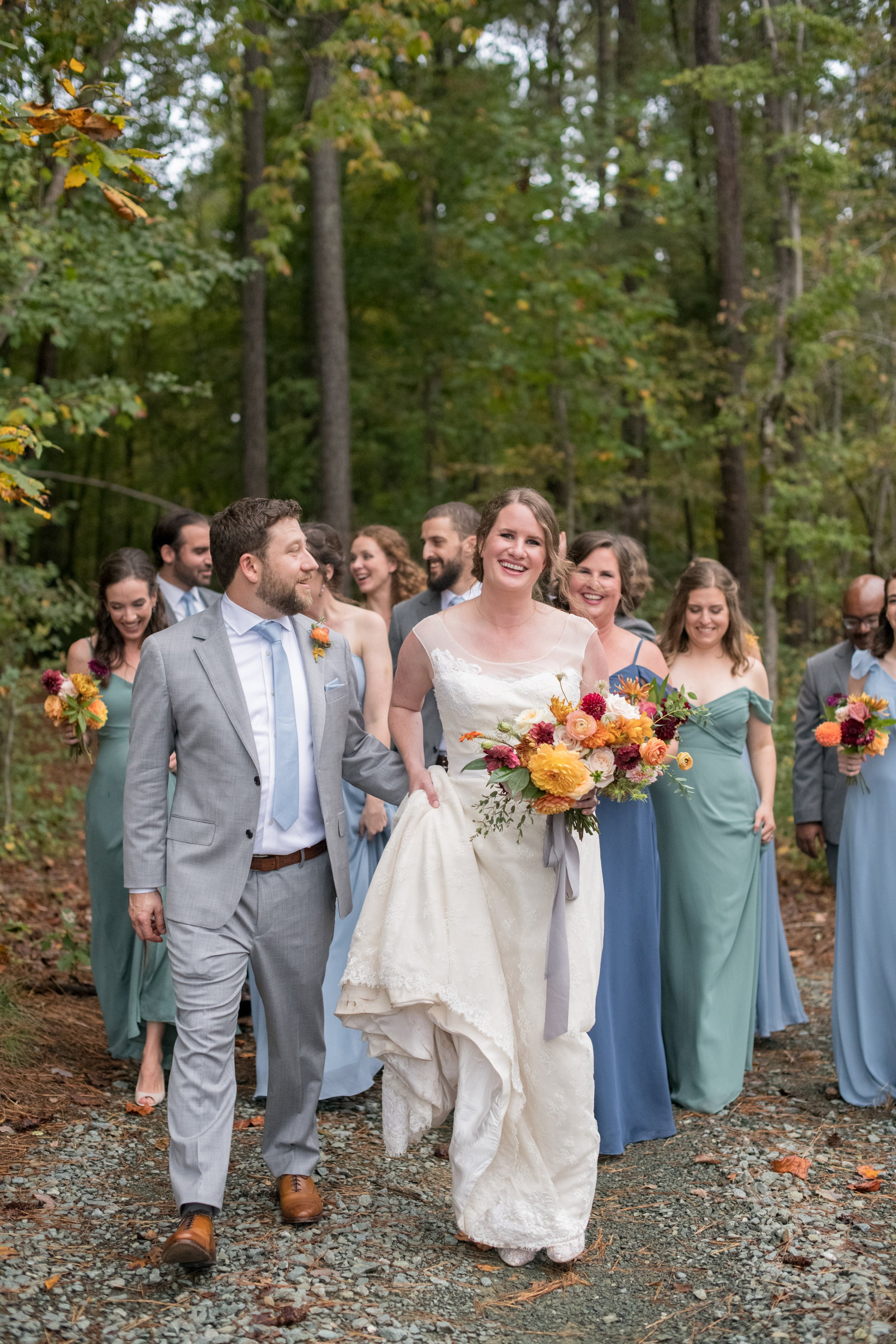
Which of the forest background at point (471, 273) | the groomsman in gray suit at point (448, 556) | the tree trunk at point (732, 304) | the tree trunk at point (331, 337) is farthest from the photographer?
the tree trunk at point (732, 304)

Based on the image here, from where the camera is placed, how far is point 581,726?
13.1ft

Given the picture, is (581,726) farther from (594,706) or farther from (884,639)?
(884,639)

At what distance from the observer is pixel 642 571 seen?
20.4 ft

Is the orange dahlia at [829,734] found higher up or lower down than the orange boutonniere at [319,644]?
lower down

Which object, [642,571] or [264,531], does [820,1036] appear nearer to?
[642,571]

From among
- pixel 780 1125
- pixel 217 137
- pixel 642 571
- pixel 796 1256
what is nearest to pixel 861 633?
pixel 642 571

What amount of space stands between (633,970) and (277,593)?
249cm

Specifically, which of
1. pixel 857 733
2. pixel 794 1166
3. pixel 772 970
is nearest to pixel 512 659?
pixel 857 733

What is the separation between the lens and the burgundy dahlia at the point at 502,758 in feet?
13.2

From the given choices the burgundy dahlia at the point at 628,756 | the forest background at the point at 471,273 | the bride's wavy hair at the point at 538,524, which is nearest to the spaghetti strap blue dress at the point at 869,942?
the bride's wavy hair at the point at 538,524

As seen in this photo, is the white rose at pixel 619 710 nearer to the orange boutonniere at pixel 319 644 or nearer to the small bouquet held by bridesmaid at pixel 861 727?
the orange boutonniere at pixel 319 644

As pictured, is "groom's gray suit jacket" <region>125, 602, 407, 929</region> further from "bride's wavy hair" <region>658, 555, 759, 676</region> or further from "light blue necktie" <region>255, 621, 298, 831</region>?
"bride's wavy hair" <region>658, 555, 759, 676</region>

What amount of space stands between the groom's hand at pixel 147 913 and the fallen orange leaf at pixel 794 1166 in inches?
107

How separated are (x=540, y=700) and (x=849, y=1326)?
2.20 meters
